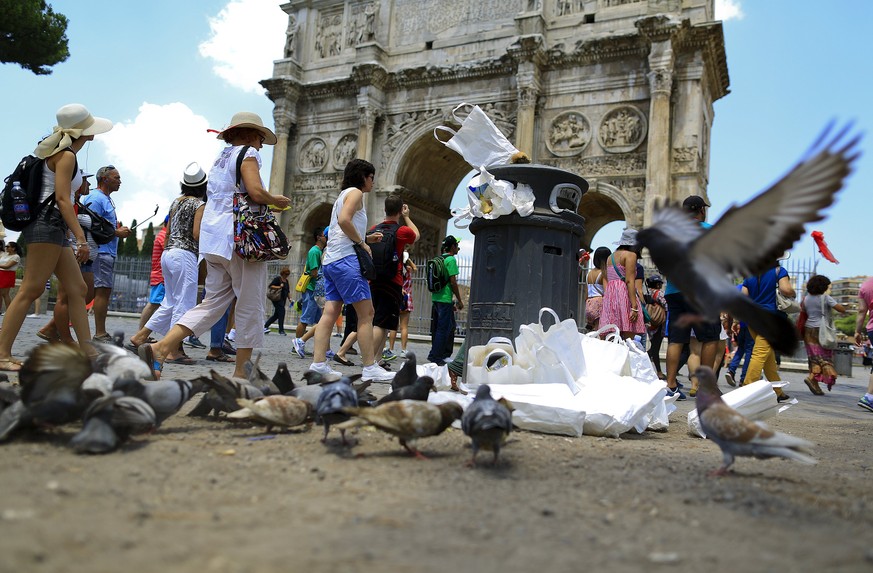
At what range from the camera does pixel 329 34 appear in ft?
71.8

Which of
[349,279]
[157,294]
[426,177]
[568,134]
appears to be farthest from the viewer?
[426,177]

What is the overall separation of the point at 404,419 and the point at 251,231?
2368 millimetres

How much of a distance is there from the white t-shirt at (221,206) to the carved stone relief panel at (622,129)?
548 inches

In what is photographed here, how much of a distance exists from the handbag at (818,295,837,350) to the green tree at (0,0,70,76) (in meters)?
17.0

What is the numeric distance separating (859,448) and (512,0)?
57.3 feet

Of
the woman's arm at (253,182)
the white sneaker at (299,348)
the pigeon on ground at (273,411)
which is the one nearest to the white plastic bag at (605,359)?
the pigeon on ground at (273,411)

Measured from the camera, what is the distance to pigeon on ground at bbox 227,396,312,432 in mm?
3127

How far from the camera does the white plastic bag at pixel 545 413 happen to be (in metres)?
3.79

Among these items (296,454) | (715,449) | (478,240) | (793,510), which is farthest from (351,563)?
(478,240)

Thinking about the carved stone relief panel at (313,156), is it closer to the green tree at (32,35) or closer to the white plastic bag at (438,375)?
the green tree at (32,35)

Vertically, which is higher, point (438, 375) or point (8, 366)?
point (438, 375)

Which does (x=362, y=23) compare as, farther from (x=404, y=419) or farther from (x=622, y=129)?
(x=404, y=419)

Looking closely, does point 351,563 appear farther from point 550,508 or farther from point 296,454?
point 296,454

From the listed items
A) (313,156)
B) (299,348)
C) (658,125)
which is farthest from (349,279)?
(313,156)
